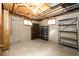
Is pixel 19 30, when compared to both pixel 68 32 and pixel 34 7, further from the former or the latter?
pixel 68 32

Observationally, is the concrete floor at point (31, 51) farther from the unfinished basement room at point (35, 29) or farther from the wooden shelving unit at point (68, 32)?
the wooden shelving unit at point (68, 32)

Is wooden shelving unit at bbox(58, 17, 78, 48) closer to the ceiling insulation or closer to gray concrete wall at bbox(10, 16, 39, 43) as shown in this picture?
the ceiling insulation

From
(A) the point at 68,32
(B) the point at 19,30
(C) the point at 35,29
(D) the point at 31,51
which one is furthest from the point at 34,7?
(A) the point at 68,32

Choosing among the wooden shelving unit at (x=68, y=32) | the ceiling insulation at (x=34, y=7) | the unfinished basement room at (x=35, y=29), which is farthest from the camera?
the wooden shelving unit at (x=68, y=32)

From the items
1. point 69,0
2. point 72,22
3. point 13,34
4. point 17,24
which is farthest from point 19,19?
point 72,22

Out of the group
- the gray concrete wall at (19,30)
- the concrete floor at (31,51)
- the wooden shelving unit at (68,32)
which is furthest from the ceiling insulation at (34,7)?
the concrete floor at (31,51)

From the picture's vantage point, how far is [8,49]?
249 centimetres

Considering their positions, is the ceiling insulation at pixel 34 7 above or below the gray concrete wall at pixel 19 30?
above

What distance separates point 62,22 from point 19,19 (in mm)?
2392

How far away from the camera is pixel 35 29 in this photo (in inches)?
98.5

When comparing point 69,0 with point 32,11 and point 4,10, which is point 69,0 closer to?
point 32,11

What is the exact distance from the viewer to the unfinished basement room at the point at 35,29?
2.25 m

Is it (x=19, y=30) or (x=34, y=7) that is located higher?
(x=34, y=7)

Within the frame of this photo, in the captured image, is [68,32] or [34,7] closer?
[34,7]
